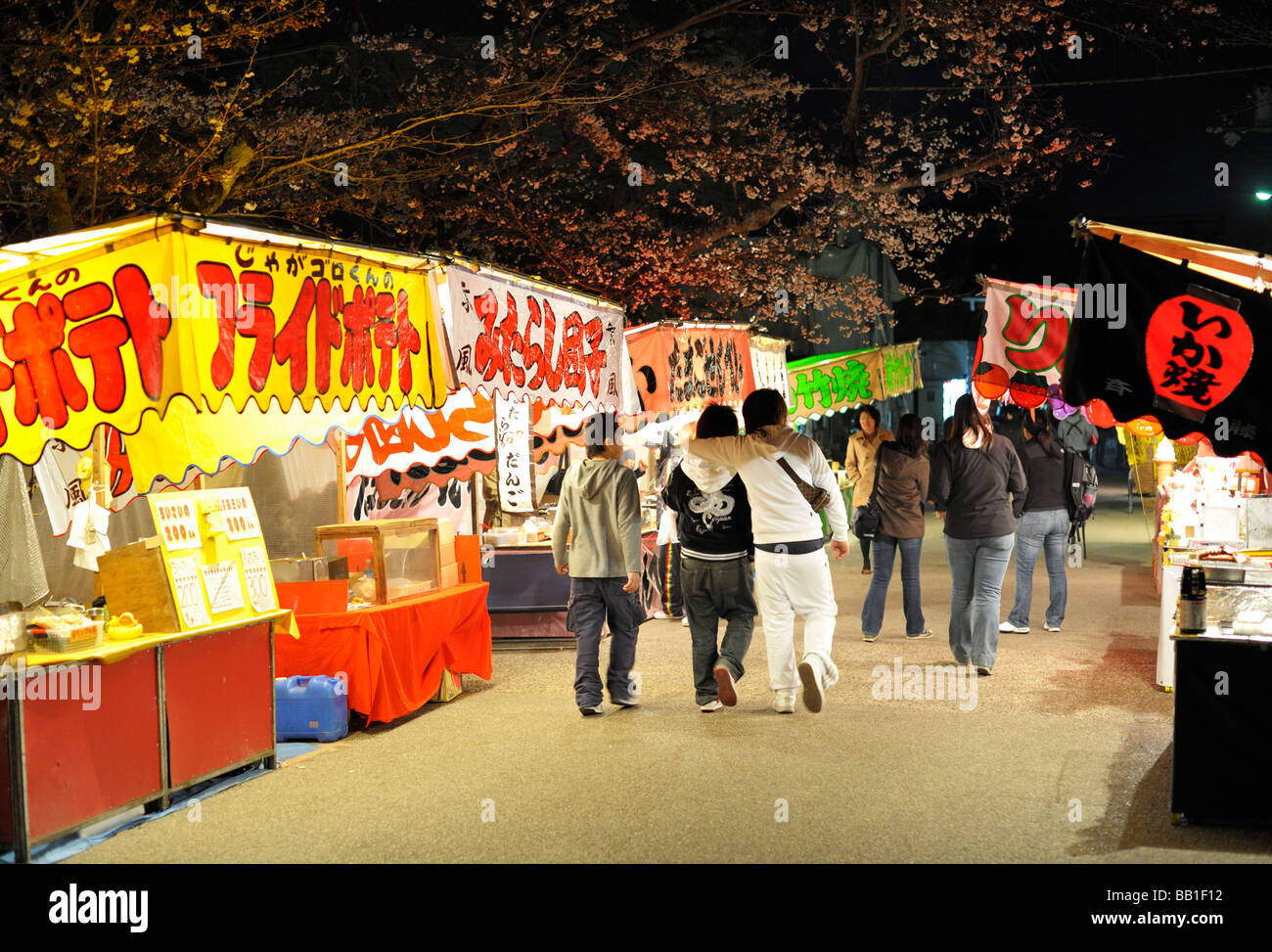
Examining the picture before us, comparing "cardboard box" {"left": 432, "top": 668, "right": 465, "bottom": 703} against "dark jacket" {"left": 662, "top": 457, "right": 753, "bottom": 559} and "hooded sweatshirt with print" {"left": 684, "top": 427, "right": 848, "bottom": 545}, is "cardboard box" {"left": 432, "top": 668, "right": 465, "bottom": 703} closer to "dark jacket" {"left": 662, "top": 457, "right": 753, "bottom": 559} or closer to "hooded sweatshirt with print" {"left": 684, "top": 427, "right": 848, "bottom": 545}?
"dark jacket" {"left": 662, "top": 457, "right": 753, "bottom": 559}

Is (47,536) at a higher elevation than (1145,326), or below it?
below

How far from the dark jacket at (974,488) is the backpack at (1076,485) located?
5.85 feet

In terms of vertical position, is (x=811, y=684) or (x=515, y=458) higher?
(x=515, y=458)

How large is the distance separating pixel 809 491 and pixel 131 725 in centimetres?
466

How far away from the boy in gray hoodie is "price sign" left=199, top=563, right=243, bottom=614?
95.6 inches

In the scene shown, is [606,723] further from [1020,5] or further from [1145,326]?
[1020,5]

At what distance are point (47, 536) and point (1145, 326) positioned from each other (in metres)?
8.95

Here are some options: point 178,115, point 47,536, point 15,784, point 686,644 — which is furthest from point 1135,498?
point 15,784

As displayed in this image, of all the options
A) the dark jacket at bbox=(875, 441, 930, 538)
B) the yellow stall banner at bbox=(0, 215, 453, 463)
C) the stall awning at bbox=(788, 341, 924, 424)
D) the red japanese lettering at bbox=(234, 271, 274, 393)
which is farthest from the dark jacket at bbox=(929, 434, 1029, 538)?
the stall awning at bbox=(788, 341, 924, 424)

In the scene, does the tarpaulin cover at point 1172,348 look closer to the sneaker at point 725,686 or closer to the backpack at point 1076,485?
the sneaker at point 725,686

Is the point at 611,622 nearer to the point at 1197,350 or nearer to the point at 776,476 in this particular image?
the point at 776,476

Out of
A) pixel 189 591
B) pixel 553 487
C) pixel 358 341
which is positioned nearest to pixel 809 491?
pixel 358 341

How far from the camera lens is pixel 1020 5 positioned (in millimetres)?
18141

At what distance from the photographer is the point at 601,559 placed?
849 centimetres
